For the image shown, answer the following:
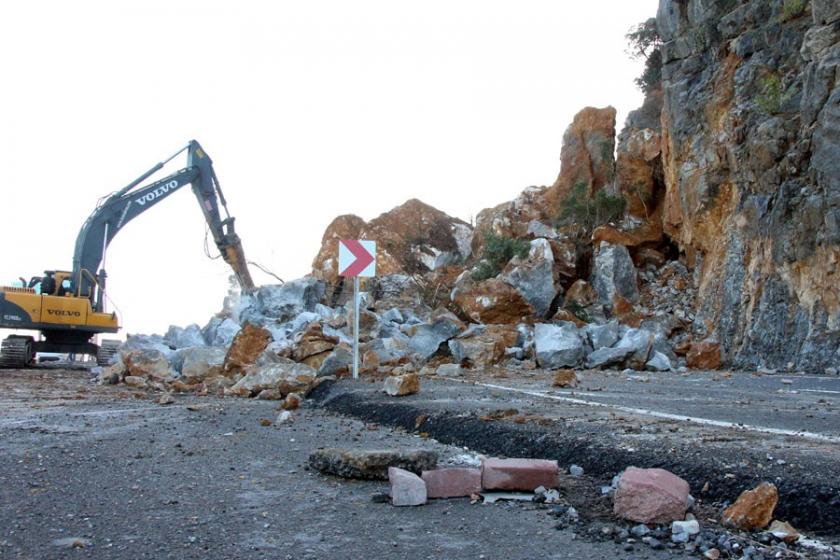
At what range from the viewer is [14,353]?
61.3 ft

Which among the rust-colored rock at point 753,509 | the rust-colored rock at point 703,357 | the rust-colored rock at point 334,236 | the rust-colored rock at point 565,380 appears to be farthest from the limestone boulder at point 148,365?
the rust-colored rock at point 334,236

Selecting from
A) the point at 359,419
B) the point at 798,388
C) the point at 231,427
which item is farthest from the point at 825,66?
the point at 231,427

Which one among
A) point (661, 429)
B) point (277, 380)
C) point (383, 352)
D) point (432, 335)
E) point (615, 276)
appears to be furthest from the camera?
point (615, 276)

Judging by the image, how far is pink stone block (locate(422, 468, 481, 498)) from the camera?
326 centimetres

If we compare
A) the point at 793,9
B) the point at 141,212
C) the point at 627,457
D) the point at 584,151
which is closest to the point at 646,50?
the point at 584,151

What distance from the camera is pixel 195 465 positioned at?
4160 millimetres

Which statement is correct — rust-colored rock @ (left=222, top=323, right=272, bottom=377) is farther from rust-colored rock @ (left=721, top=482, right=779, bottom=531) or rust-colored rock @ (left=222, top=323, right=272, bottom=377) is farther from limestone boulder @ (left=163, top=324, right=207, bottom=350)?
rust-colored rock @ (left=721, top=482, right=779, bottom=531)

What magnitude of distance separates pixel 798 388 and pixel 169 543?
30.2 ft

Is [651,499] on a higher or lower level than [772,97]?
lower

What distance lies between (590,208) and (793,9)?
35.6 ft

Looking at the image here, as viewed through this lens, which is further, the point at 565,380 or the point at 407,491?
the point at 565,380

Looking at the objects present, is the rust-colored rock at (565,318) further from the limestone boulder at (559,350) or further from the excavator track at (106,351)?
the excavator track at (106,351)

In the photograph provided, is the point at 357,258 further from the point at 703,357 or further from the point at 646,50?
the point at 646,50

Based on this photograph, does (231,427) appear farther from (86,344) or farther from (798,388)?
(86,344)
